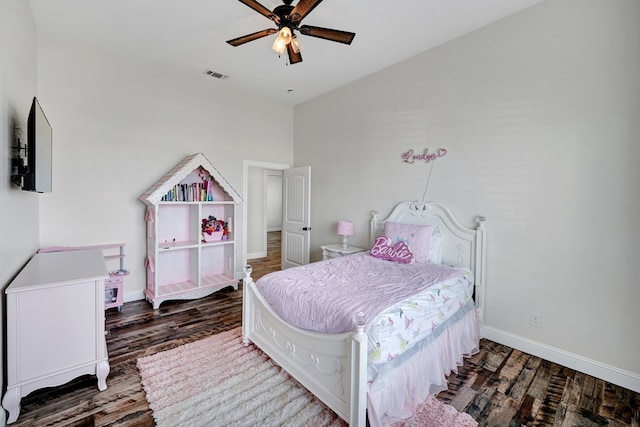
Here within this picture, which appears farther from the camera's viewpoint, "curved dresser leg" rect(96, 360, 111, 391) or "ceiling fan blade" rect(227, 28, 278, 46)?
"ceiling fan blade" rect(227, 28, 278, 46)

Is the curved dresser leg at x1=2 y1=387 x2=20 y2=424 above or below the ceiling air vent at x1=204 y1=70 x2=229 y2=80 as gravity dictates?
below

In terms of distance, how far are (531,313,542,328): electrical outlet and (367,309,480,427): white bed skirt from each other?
56 cm

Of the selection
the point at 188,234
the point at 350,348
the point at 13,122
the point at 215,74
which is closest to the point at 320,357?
the point at 350,348

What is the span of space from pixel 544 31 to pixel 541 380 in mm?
2914

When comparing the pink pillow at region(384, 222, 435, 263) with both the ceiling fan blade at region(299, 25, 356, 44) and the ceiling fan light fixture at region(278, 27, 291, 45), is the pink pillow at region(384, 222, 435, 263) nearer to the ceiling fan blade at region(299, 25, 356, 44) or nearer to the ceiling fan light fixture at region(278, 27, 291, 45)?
the ceiling fan blade at region(299, 25, 356, 44)

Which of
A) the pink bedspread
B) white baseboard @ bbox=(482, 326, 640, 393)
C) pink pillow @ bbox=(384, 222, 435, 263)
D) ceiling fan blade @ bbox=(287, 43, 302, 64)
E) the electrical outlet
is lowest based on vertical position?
white baseboard @ bbox=(482, 326, 640, 393)

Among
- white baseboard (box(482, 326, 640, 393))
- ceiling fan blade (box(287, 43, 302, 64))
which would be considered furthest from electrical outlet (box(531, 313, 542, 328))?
ceiling fan blade (box(287, 43, 302, 64))

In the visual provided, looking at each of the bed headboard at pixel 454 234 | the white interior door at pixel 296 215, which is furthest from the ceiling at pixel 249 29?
the bed headboard at pixel 454 234

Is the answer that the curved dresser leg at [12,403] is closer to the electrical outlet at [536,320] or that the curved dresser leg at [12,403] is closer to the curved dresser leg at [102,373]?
the curved dresser leg at [102,373]

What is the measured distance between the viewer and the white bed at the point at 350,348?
161cm

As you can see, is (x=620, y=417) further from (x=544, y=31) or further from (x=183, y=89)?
(x=183, y=89)

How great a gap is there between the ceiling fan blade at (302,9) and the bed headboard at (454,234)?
226 centimetres

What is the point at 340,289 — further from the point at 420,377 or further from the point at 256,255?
the point at 256,255

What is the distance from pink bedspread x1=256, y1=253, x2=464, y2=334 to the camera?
190 cm
